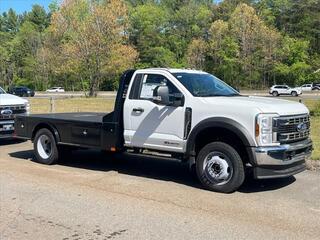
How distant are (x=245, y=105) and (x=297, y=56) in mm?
77045

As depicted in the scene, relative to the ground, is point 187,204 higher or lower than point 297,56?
lower

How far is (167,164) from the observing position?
33.8 feet

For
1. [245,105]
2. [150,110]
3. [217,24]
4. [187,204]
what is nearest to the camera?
[187,204]

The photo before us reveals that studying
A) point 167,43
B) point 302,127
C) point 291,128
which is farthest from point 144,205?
point 167,43

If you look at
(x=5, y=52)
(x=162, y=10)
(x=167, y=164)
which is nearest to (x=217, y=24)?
(x=162, y=10)

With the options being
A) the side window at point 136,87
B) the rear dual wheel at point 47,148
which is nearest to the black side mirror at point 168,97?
the side window at point 136,87

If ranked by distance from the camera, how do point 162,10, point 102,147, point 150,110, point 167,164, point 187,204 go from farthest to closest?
point 162,10 → point 167,164 → point 102,147 → point 150,110 → point 187,204

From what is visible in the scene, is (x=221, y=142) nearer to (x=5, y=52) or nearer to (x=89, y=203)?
(x=89, y=203)

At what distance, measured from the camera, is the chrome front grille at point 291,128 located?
7.41m

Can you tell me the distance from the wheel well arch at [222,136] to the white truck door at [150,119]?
0.26 meters

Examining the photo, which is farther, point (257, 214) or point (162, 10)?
point (162, 10)

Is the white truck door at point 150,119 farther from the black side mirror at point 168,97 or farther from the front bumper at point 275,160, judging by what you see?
the front bumper at point 275,160

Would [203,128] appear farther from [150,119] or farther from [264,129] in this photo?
[150,119]

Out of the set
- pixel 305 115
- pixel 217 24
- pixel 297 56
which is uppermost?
pixel 217 24
